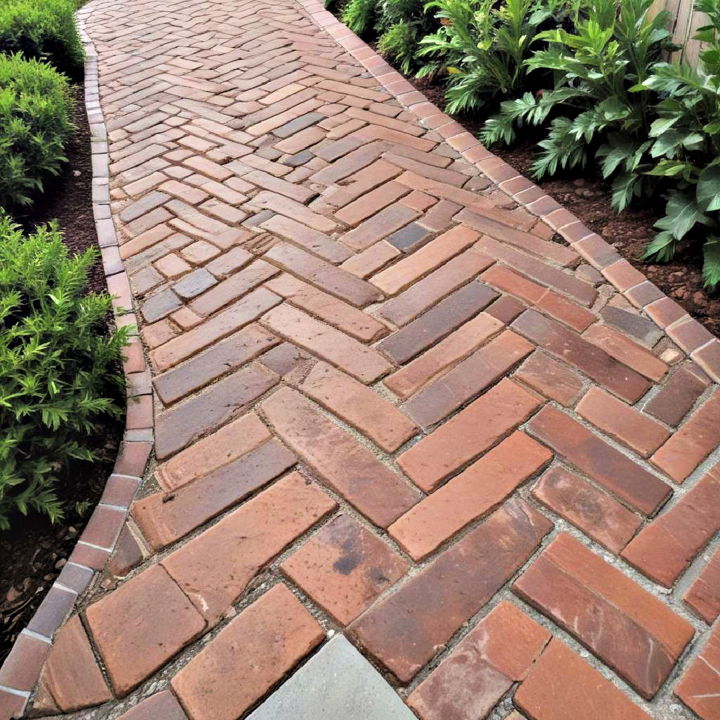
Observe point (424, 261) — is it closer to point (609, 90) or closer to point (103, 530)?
point (609, 90)

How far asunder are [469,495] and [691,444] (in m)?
0.64

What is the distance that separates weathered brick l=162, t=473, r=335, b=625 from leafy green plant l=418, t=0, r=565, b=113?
7.53 ft

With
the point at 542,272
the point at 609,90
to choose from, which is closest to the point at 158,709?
the point at 542,272

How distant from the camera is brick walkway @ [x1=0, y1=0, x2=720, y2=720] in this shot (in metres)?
1.33

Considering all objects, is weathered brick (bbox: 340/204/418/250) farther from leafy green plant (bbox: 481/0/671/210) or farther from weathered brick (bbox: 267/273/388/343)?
leafy green plant (bbox: 481/0/671/210)

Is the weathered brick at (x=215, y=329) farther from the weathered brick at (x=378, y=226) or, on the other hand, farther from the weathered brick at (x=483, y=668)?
the weathered brick at (x=483, y=668)

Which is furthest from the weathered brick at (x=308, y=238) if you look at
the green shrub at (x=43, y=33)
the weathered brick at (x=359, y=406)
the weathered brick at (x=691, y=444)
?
the green shrub at (x=43, y=33)

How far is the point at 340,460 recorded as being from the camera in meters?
1.75

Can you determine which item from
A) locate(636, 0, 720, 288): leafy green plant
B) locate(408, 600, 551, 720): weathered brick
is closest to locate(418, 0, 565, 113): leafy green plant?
locate(636, 0, 720, 288): leafy green plant

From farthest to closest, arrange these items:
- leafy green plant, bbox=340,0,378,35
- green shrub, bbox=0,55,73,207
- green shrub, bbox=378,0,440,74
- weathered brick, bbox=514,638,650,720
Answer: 1. leafy green plant, bbox=340,0,378,35
2. green shrub, bbox=378,0,440,74
3. green shrub, bbox=0,55,73,207
4. weathered brick, bbox=514,638,650,720

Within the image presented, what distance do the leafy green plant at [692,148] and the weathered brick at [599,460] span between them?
78 cm

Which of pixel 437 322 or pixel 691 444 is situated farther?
pixel 437 322

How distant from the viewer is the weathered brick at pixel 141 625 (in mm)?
1369

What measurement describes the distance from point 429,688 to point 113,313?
1.71m
